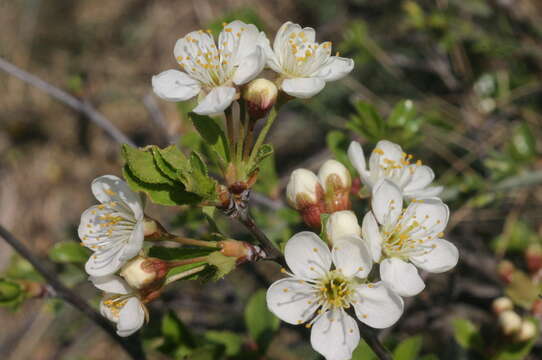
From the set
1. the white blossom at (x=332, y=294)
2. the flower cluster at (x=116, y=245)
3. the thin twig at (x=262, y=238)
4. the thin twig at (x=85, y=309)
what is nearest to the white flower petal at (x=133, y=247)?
the flower cluster at (x=116, y=245)

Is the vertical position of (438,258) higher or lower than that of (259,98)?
lower

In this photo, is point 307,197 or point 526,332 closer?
point 307,197

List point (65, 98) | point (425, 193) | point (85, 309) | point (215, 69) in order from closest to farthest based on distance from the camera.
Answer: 1. point (215, 69)
2. point (425, 193)
3. point (85, 309)
4. point (65, 98)

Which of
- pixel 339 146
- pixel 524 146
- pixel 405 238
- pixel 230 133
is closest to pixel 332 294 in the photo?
pixel 405 238

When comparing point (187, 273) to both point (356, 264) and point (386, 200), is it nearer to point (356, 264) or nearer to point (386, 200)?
point (356, 264)

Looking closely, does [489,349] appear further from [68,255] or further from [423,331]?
[68,255]

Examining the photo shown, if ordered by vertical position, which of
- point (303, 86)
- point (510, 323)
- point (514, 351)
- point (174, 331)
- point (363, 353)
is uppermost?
point (303, 86)

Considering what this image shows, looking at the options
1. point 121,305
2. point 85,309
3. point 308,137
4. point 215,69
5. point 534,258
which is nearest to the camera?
point 121,305

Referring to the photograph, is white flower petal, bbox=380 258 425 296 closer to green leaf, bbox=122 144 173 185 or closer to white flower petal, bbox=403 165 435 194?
white flower petal, bbox=403 165 435 194

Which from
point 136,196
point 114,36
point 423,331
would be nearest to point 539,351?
point 423,331
